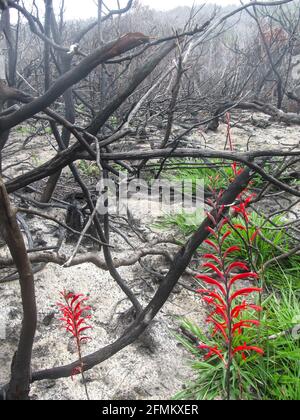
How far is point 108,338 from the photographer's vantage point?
1853 mm

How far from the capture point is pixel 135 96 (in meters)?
5.08

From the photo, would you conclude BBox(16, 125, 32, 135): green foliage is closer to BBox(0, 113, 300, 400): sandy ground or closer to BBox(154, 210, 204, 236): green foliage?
BBox(154, 210, 204, 236): green foliage

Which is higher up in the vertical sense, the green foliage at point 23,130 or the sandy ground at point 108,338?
the green foliage at point 23,130

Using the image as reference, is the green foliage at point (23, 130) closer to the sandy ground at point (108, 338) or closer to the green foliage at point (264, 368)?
the sandy ground at point (108, 338)

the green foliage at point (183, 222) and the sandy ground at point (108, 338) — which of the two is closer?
the sandy ground at point (108, 338)

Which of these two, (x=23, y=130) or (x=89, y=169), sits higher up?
(x=23, y=130)

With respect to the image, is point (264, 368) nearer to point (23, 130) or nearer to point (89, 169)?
point (89, 169)

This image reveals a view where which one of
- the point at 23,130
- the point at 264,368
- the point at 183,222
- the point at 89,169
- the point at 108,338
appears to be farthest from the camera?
the point at 23,130

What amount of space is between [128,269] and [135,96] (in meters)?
3.26

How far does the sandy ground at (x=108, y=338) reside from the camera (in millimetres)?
1586

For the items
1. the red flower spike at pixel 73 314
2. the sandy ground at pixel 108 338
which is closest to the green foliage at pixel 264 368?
the sandy ground at pixel 108 338

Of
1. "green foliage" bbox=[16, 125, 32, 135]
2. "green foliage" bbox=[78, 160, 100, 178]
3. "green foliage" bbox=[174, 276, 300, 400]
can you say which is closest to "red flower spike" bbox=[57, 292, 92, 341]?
"green foliage" bbox=[174, 276, 300, 400]

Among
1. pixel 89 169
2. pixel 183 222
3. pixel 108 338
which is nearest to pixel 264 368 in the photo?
pixel 108 338

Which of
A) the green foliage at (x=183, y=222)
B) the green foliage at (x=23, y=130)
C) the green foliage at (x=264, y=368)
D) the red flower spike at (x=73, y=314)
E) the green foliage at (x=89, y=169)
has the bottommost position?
the green foliage at (x=264, y=368)
